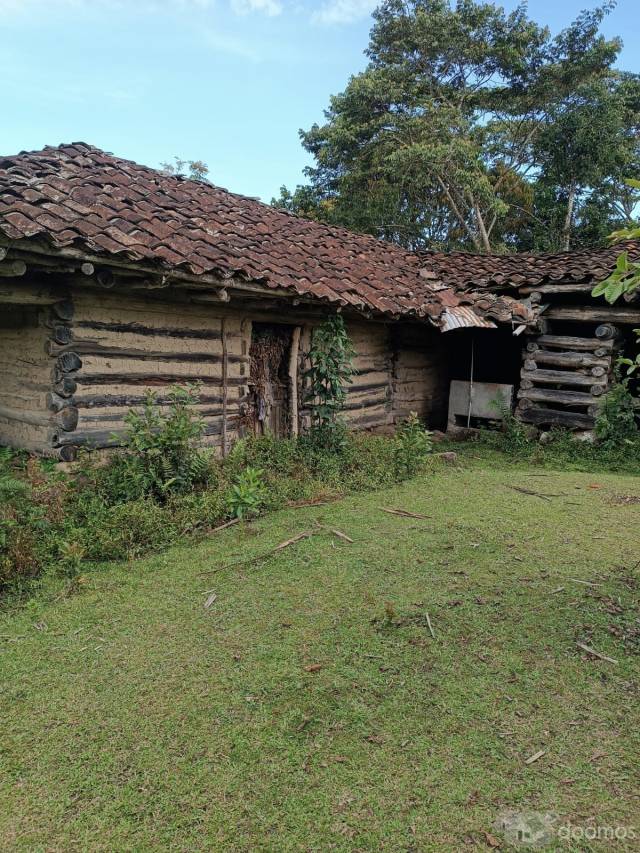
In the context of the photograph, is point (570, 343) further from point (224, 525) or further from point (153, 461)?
point (153, 461)

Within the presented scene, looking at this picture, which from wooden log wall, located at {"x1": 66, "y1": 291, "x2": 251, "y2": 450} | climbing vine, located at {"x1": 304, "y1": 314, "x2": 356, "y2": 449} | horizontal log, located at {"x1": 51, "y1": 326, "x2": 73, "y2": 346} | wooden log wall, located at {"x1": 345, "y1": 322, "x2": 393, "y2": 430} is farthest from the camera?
wooden log wall, located at {"x1": 345, "y1": 322, "x2": 393, "y2": 430}

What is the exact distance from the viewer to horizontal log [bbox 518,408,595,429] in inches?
393

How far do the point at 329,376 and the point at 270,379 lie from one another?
0.95 metres

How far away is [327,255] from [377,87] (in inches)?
458

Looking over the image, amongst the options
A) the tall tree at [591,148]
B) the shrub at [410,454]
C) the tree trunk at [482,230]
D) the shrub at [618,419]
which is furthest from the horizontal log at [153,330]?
the tall tree at [591,148]

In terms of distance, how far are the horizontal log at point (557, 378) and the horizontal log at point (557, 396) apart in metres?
0.14

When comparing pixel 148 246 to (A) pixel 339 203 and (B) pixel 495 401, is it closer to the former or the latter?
(B) pixel 495 401

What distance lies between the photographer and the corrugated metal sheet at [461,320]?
10016mm

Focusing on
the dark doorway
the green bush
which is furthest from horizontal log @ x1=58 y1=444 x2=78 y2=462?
the dark doorway

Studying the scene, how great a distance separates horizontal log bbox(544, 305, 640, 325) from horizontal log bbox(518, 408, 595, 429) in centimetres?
162

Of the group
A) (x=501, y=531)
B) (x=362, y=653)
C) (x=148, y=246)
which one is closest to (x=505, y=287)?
(x=501, y=531)

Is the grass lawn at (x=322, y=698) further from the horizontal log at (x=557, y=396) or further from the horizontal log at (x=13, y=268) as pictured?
the horizontal log at (x=557, y=396)

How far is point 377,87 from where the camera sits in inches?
713

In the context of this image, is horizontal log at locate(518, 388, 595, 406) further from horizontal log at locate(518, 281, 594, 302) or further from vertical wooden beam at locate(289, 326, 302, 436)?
vertical wooden beam at locate(289, 326, 302, 436)
